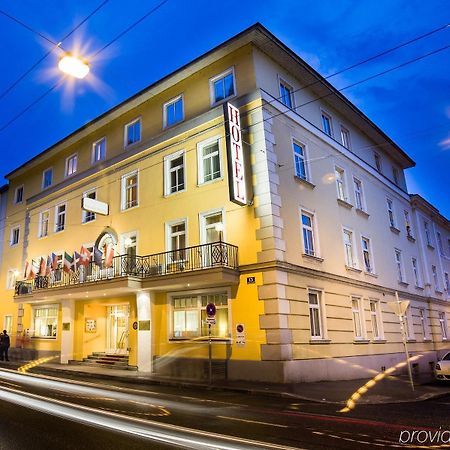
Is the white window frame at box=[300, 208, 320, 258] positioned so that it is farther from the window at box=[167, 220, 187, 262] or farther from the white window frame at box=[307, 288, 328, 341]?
the window at box=[167, 220, 187, 262]

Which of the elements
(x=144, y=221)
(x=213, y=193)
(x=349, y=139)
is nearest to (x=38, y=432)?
(x=213, y=193)

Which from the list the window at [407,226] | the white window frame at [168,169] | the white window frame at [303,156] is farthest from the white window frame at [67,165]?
the window at [407,226]

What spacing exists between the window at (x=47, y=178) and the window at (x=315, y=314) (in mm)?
19082

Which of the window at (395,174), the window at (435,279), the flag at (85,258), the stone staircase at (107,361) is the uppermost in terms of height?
the window at (395,174)

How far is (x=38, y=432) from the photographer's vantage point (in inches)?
255

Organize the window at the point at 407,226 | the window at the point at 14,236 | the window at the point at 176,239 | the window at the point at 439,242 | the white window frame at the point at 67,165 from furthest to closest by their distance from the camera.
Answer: the window at the point at 439,242 → the window at the point at 14,236 → the window at the point at 407,226 → the white window frame at the point at 67,165 → the window at the point at 176,239

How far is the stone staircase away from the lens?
18938 mm

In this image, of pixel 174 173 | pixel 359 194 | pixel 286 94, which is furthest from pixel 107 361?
pixel 359 194

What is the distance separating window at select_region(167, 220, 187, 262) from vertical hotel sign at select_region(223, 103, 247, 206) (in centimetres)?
350

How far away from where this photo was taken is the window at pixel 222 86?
17828 millimetres

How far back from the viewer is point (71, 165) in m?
25.8

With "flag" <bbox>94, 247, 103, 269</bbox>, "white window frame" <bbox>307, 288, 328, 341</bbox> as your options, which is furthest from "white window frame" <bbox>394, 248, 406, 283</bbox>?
"flag" <bbox>94, 247, 103, 269</bbox>

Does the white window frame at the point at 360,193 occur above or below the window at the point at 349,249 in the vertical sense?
above

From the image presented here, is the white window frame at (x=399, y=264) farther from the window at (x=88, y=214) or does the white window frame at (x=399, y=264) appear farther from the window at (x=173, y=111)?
the window at (x=88, y=214)
